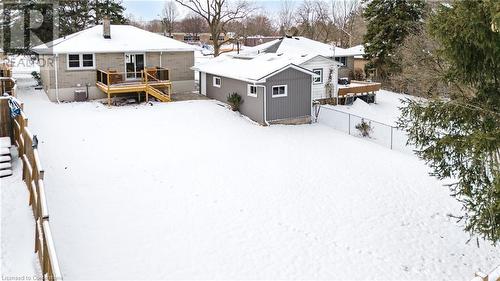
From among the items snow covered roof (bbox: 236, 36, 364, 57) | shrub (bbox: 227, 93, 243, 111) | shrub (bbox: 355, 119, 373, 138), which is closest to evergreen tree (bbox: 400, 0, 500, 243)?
shrub (bbox: 355, 119, 373, 138)

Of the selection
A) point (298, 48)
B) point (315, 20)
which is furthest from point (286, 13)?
point (298, 48)

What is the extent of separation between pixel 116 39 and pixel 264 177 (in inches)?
649

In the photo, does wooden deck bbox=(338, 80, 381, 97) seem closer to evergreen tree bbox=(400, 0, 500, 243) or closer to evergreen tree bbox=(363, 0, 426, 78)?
evergreen tree bbox=(363, 0, 426, 78)

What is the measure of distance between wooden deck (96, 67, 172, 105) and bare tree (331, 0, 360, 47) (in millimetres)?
48818

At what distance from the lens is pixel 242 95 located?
81.5 ft

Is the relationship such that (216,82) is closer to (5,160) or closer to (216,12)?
(5,160)

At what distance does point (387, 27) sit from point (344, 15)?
51.8 metres

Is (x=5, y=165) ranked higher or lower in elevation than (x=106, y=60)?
lower

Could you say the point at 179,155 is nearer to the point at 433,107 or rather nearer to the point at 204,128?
the point at 204,128

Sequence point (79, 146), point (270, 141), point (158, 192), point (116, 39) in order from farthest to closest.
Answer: point (116, 39) < point (270, 141) < point (79, 146) < point (158, 192)

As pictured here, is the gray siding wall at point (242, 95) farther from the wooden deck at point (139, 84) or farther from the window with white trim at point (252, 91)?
the wooden deck at point (139, 84)

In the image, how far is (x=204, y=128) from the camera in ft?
71.3

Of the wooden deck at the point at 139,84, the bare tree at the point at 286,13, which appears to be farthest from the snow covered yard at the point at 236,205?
the bare tree at the point at 286,13

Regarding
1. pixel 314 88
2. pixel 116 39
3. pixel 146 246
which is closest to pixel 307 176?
pixel 146 246
